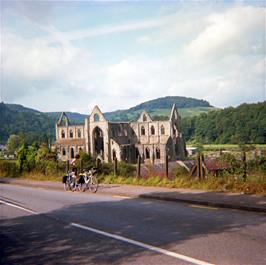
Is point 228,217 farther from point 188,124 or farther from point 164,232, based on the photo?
point 188,124

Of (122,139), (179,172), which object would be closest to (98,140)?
(122,139)

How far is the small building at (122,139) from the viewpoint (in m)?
87.1

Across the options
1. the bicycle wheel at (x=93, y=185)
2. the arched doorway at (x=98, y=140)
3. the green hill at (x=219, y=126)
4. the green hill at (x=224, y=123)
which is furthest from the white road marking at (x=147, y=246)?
the arched doorway at (x=98, y=140)

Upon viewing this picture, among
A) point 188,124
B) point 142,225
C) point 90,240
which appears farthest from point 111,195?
point 188,124

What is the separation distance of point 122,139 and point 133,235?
270 feet

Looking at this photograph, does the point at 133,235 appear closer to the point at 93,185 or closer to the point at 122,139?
the point at 93,185

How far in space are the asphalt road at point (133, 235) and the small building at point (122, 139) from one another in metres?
71.1

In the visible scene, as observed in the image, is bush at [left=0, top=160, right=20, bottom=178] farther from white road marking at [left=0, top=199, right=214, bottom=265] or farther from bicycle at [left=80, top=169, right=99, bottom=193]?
white road marking at [left=0, top=199, right=214, bottom=265]

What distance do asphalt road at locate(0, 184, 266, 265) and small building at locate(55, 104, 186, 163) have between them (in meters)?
71.1

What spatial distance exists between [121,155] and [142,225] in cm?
7517

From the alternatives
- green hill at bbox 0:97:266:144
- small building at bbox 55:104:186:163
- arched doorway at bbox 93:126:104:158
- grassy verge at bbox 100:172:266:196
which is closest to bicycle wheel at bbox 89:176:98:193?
grassy verge at bbox 100:172:266:196

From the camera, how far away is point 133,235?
951cm

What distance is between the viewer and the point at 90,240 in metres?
9.27

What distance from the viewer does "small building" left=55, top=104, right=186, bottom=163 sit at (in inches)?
3430
